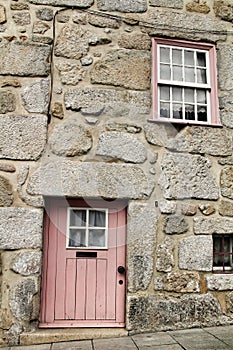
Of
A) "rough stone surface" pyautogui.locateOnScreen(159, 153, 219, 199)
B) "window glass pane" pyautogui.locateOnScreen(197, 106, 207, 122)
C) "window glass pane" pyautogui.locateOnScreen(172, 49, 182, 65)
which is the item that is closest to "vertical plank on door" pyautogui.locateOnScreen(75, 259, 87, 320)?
"rough stone surface" pyautogui.locateOnScreen(159, 153, 219, 199)

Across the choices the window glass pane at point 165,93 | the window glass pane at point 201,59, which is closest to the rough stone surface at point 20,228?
the window glass pane at point 165,93

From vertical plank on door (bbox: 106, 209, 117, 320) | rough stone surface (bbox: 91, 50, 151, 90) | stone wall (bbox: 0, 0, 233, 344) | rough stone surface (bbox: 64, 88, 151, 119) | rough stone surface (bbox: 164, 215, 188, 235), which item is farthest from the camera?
rough stone surface (bbox: 91, 50, 151, 90)

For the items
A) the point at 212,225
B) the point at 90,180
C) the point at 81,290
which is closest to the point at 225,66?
the point at 212,225

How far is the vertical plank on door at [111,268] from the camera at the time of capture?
14.8 feet

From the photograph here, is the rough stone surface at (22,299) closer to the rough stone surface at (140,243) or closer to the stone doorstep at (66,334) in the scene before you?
the stone doorstep at (66,334)

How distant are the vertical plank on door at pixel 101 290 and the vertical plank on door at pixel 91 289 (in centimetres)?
Result: 5

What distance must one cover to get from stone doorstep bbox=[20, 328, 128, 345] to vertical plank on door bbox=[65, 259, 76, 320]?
19 cm

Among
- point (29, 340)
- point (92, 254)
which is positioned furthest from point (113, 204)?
point (29, 340)

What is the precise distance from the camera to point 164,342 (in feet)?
13.0

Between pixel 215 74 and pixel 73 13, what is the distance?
6.77 ft

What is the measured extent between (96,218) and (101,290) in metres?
0.87

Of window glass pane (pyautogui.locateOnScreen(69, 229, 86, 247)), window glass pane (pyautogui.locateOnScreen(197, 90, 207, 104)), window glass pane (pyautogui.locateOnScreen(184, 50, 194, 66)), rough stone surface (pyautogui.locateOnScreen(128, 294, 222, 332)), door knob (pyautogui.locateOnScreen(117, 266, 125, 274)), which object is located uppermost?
window glass pane (pyautogui.locateOnScreen(184, 50, 194, 66))

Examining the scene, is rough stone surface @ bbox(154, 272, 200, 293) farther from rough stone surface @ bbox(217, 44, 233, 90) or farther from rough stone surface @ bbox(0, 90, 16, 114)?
rough stone surface @ bbox(0, 90, 16, 114)

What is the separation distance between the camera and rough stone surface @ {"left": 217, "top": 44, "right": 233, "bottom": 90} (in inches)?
200
